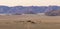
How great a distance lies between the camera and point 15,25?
0.89 metres

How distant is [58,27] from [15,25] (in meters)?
0.30
